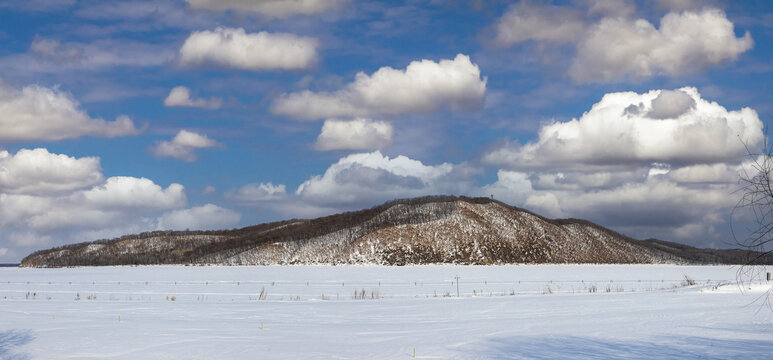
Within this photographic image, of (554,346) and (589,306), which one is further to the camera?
(589,306)

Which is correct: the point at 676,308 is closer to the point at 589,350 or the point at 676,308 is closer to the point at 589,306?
the point at 589,306

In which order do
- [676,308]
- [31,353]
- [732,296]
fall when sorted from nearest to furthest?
[31,353] → [676,308] → [732,296]

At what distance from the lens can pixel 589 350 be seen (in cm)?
1956

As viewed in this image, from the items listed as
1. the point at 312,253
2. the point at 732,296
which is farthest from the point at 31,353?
the point at 312,253

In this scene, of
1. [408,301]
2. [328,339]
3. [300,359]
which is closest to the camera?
[300,359]

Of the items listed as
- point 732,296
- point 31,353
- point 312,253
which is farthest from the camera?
point 312,253

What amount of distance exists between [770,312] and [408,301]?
1972cm

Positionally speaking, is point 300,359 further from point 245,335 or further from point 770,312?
point 770,312

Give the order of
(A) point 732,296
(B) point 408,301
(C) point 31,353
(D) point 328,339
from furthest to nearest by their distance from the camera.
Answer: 1. (B) point 408,301
2. (A) point 732,296
3. (D) point 328,339
4. (C) point 31,353

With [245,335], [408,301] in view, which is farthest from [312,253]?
[245,335]

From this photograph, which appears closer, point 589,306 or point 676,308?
point 676,308

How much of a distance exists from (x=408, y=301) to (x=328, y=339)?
17911 mm

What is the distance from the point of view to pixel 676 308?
102 feet

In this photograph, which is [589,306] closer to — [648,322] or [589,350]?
[648,322]
